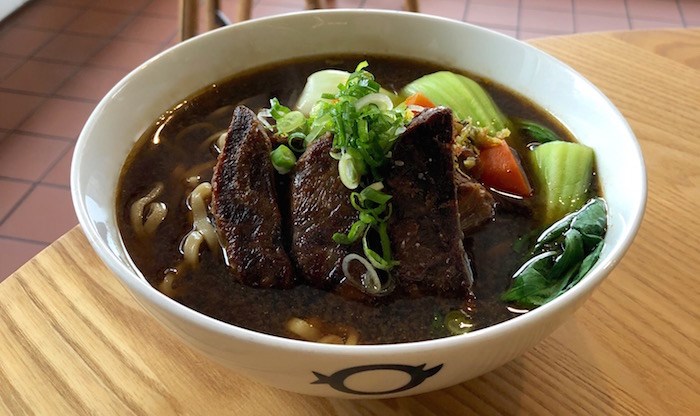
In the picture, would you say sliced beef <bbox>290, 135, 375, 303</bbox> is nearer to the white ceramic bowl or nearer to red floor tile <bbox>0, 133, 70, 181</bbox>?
the white ceramic bowl

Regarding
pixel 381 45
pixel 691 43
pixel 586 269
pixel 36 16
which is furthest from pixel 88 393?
pixel 36 16

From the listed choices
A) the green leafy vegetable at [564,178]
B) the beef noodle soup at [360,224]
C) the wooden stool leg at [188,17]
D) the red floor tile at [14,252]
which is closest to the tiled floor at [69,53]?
the red floor tile at [14,252]

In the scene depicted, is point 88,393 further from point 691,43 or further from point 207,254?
point 691,43

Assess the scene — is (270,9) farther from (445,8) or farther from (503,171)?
(503,171)

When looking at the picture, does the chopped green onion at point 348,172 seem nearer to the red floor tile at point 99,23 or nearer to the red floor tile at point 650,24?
the red floor tile at point 99,23

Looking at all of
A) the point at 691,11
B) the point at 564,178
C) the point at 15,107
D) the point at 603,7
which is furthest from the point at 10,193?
the point at 691,11

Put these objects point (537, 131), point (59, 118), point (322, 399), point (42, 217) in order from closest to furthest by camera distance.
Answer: point (322, 399)
point (537, 131)
point (42, 217)
point (59, 118)
